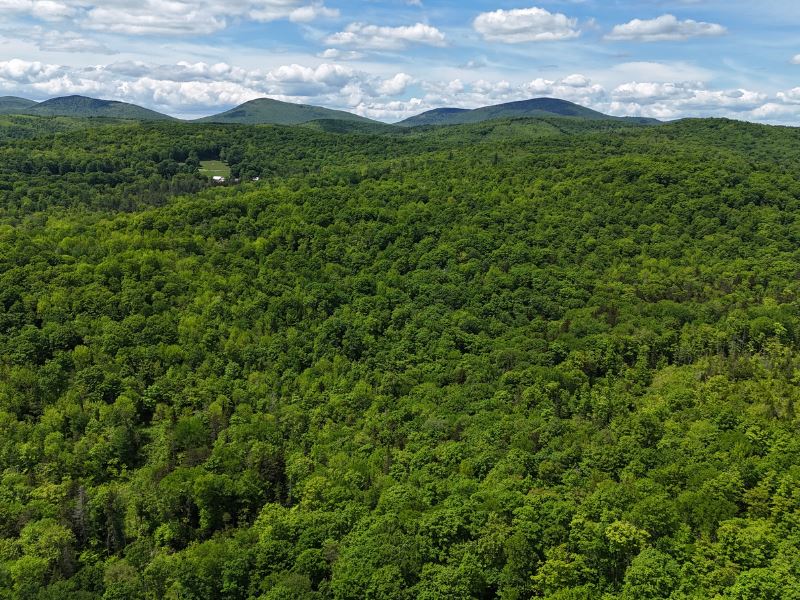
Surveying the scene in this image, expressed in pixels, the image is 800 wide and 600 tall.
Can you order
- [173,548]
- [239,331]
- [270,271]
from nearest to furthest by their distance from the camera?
1. [173,548]
2. [239,331]
3. [270,271]

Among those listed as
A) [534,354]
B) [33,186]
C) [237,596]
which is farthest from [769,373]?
[33,186]

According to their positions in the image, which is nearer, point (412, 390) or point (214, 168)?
point (412, 390)

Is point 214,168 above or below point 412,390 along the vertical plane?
above

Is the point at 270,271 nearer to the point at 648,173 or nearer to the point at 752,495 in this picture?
the point at 752,495

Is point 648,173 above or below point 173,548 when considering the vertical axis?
above

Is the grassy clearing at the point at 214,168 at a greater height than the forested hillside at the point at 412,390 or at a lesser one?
greater
